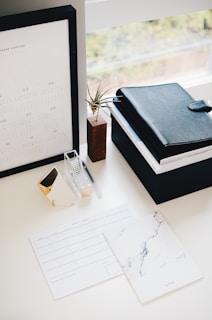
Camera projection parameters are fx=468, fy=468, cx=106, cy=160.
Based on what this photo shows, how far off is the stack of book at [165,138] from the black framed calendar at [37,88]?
5.7 inches

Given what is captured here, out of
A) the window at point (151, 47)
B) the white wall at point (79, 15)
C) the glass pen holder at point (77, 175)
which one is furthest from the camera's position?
the window at point (151, 47)

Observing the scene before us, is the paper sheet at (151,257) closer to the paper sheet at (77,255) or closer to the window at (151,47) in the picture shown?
the paper sheet at (77,255)

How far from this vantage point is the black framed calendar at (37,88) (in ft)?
3.40

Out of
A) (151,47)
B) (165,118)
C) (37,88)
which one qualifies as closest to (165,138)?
(165,118)

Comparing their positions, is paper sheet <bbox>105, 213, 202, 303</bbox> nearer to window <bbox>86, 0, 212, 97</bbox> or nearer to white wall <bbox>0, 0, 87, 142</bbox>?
white wall <bbox>0, 0, 87, 142</bbox>

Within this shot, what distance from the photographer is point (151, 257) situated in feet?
3.48

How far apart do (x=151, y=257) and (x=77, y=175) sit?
30 centimetres

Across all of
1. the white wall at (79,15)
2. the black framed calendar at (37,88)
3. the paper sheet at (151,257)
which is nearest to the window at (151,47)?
the white wall at (79,15)

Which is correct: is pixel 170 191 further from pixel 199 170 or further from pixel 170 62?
pixel 170 62

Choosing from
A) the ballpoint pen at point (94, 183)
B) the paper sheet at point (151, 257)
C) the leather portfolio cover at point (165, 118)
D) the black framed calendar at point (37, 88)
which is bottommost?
the paper sheet at point (151, 257)

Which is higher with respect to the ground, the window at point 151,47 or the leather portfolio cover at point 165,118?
the window at point 151,47

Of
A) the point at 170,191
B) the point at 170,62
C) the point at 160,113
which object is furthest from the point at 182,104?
the point at 170,62

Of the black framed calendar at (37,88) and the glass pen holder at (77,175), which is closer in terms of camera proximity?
the black framed calendar at (37,88)

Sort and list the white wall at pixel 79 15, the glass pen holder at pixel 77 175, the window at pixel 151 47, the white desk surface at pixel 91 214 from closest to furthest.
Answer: the white desk surface at pixel 91 214 < the white wall at pixel 79 15 < the glass pen holder at pixel 77 175 < the window at pixel 151 47
